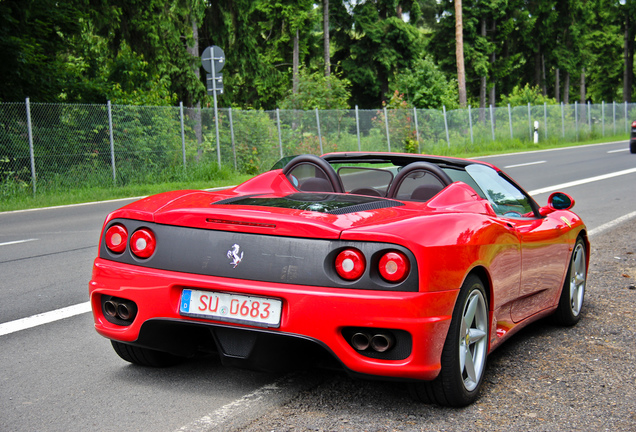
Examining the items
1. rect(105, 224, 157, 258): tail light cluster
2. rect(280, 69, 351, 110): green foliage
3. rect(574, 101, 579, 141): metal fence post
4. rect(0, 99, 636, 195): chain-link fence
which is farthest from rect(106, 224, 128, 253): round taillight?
rect(574, 101, 579, 141): metal fence post

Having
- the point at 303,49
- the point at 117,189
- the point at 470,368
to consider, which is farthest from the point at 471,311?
the point at 303,49

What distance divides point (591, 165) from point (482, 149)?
1062 centimetres

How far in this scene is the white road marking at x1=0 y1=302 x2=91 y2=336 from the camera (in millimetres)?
4789

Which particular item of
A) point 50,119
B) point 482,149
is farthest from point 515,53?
point 50,119

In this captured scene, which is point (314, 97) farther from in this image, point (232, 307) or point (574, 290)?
point (232, 307)

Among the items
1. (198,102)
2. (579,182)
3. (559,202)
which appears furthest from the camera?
(198,102)

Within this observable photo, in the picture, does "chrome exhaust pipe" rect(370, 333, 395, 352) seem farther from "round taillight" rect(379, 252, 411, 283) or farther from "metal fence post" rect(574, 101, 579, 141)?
"metal fence post" rect(574, 101, 579, 141)

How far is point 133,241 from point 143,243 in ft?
0.21

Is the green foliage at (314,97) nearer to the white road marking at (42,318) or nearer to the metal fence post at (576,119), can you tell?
the metal fence post at (576,119)

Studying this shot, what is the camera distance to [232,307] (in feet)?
10.4

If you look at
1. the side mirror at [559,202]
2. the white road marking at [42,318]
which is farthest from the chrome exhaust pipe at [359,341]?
the white road marking at [42,318]

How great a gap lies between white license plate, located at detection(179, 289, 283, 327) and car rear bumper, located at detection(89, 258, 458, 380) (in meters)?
0.02

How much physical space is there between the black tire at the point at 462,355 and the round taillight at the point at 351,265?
20.6 inches

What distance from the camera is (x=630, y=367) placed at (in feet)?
13.0
